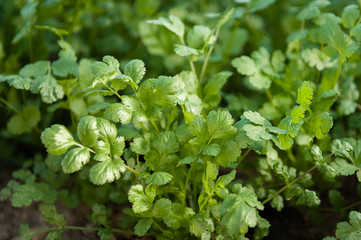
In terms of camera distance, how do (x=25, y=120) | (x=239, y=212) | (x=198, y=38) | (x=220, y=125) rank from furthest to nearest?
1. (x=25, y=120)
2. (x=198, y=38)
3. (x=220, y=125)
4. (x=239, y=212)

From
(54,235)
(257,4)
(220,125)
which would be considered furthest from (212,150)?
(257,4)

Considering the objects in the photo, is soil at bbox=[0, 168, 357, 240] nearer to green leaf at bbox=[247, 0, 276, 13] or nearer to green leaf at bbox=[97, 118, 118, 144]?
green leaf at bbox=[97, 118, 118, 144]

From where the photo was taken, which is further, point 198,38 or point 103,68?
point 198,38

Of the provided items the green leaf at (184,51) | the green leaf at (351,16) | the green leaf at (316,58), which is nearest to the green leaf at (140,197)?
the green leaf at (184,51)

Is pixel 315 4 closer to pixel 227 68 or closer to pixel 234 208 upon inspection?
pixel 227 68

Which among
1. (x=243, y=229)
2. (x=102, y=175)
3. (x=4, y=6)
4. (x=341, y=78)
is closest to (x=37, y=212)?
(x=102, y=175)

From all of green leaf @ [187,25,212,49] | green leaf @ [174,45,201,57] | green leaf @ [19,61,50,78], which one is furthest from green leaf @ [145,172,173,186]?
green leaf @ [19,61,50,78]

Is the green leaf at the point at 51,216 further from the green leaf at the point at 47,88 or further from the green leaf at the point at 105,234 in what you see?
the green leaf at the point at 47,88

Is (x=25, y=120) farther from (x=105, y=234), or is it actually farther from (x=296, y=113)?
(x=296, y=113)
